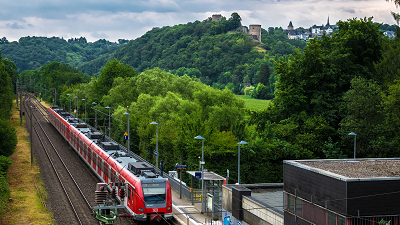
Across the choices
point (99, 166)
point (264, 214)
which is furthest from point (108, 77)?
point (264, 214)

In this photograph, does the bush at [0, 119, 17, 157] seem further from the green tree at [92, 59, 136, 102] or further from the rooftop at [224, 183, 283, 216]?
the green tree at [92, 59, 136, 102]

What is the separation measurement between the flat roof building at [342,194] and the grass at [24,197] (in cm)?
1556

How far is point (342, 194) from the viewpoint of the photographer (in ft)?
53.6

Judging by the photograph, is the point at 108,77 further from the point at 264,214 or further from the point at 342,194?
the point at 342,194

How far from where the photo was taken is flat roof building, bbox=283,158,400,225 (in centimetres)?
1622

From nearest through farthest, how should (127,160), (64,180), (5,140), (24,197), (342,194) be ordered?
(342,194)
(127,160)
(24,197)
(64,180)
(5,140)

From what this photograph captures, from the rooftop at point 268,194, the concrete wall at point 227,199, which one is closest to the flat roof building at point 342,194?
the rooftop at point 268,194

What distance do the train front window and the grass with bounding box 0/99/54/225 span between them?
654 cm

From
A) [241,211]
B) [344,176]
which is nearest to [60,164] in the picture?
[241,211]

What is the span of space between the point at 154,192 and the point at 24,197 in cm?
1324

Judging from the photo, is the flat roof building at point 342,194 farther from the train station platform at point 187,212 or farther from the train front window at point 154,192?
the train front window at point 154,192

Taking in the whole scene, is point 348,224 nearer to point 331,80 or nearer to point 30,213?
point 30,213

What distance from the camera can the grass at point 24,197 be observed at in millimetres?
27508

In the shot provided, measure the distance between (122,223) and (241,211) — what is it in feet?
24.7
